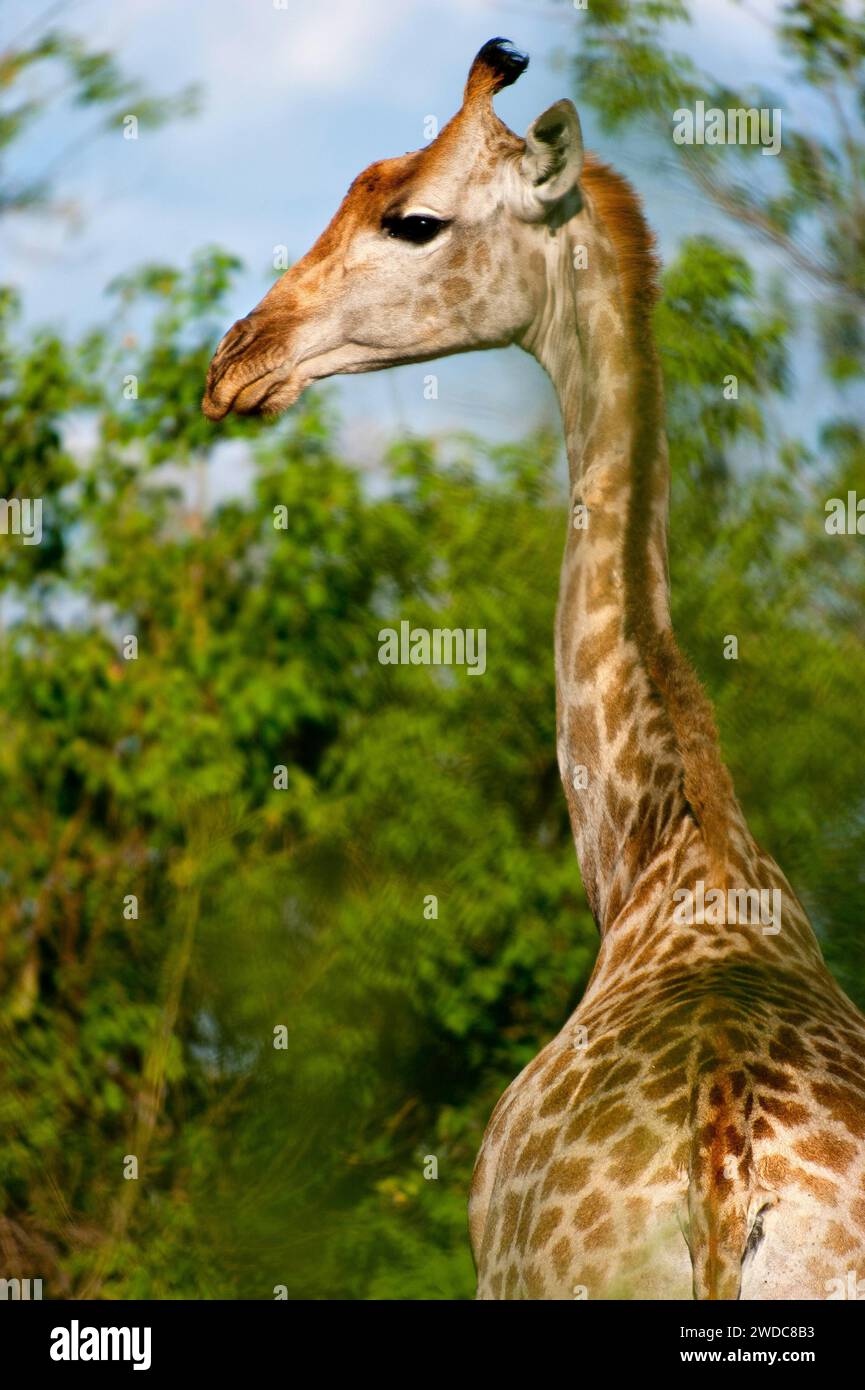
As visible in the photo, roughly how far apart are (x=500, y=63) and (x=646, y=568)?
1.67 metres

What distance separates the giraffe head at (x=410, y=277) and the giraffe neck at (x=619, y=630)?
10.3 inches

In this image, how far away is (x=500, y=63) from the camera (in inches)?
181

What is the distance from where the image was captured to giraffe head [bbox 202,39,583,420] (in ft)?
14.2

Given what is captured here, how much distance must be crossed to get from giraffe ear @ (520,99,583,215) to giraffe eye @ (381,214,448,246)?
0.25 meters

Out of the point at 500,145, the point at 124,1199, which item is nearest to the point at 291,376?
the point at 500,145

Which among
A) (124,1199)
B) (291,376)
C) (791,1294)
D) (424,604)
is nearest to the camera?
(791,1294)

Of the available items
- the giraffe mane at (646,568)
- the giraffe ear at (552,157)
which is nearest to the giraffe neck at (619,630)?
the giraffe mane at (646,568)

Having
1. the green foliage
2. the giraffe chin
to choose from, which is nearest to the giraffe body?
the giraffe chin

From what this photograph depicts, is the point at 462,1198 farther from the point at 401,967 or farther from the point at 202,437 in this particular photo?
the point at 202,437

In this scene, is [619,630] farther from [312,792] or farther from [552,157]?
[312,792]

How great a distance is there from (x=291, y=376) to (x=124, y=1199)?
4877 millimetres

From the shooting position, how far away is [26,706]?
9.05 metres

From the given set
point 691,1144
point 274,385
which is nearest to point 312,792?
point 274,385

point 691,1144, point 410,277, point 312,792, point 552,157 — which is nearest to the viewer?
point 691,1144
